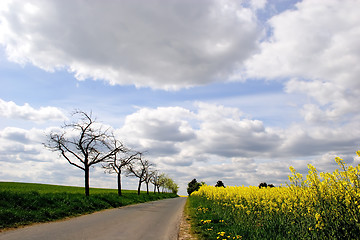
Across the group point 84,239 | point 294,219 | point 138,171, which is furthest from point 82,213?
point 138,171

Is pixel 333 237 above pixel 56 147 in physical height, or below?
below

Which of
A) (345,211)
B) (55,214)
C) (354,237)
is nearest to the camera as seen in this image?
(354,237)

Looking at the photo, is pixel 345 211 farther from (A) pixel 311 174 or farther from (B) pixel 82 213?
(B) pixel 82 213

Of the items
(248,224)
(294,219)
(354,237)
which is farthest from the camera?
(248,224)

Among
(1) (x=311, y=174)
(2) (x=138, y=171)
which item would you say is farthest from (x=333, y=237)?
(2) (x=138, y=171)

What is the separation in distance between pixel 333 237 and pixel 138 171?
4421 centimetres

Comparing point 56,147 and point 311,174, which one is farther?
point 56,147

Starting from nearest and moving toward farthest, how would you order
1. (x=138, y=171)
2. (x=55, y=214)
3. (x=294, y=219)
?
(x=294, y=219)
(x=55, y=214)
(x=138, y=171)

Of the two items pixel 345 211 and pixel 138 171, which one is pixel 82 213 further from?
pixel 138 171

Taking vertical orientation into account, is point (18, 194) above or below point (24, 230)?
above

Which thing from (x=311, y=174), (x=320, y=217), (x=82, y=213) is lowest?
(x=82, y=213)

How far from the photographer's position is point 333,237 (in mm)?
5562

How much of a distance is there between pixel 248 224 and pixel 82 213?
11682 millimetres

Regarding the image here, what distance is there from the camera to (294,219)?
760 cm
